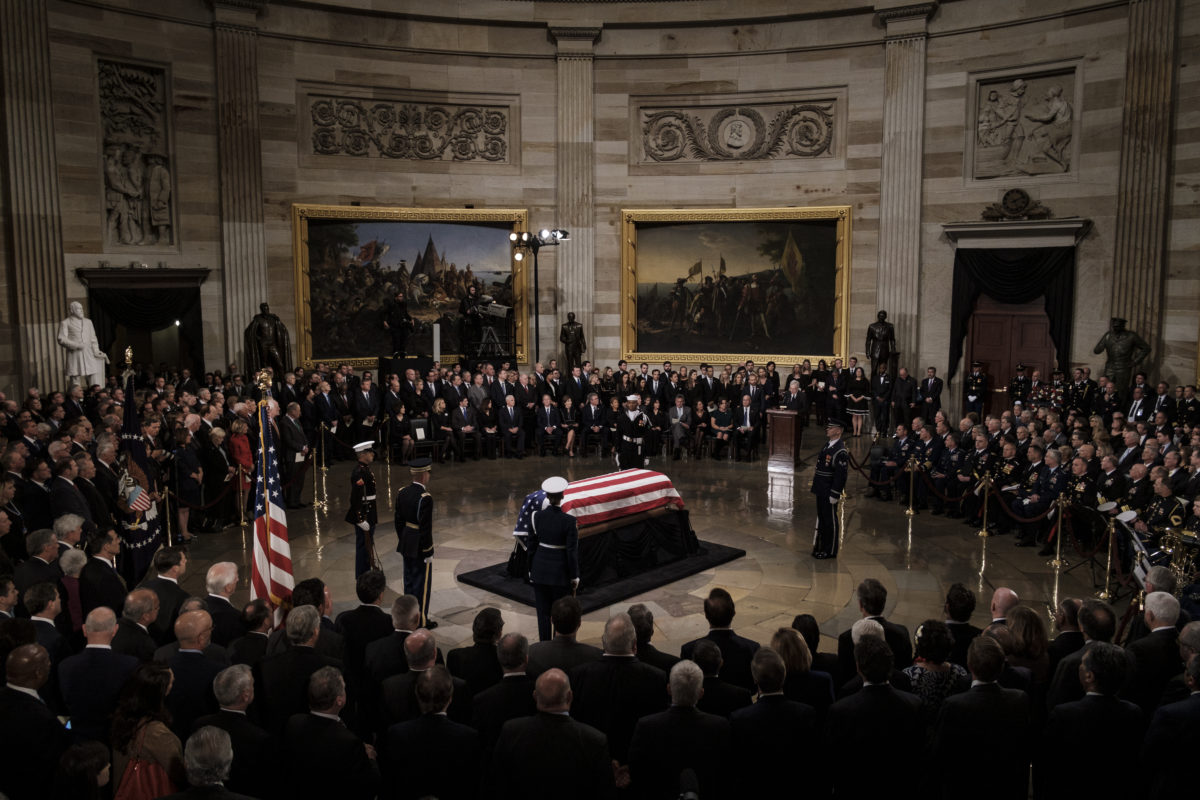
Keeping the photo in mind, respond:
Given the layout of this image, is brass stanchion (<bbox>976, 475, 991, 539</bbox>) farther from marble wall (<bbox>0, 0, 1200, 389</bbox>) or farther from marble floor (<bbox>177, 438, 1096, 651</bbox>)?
marble wall (<bbox>0, 0, 1200, 389</bbox>)

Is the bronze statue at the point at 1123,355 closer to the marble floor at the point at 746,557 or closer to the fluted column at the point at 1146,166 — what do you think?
the fluted column at the point at 1146,166

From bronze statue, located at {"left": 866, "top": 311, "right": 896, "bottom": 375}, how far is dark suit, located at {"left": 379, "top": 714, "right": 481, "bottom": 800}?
17.3 metres

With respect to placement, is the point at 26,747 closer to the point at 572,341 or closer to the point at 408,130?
the point at 572,341

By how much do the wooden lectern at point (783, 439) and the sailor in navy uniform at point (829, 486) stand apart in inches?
173

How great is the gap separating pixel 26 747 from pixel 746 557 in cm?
823

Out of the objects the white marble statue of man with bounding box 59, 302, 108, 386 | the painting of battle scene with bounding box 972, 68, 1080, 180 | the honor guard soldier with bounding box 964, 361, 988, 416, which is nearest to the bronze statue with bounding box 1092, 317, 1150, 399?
the honor guard soldier with bounding box 964, 361, 988, 416

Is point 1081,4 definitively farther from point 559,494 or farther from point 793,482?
point 559,494

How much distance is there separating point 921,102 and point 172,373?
1686 cm

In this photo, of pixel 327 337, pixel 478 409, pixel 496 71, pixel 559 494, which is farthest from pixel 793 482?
pixel 496 71

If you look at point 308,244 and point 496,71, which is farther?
point 496,71

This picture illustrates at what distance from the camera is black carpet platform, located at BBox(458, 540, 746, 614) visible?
9.76 metres

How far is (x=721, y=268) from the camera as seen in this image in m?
22.4

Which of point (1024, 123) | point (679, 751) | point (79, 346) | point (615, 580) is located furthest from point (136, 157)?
point (679, 751)

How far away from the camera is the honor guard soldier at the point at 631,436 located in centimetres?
1472
